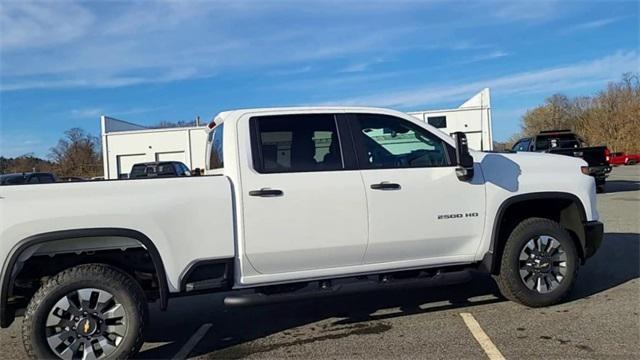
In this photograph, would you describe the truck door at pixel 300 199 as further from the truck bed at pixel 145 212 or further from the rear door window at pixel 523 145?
the rear door window at pixel 523 145

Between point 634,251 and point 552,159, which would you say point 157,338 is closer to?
point 552,159

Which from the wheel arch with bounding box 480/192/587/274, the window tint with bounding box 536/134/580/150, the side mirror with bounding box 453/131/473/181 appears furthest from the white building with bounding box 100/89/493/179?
the side mirror with bounding box 453/131/473/181

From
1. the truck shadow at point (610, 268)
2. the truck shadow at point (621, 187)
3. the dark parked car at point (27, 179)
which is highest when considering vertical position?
the dark parked car at point (27, 179)

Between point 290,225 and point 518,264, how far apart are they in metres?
2.37

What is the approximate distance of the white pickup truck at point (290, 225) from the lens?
427cm

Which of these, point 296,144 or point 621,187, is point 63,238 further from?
point 621,187

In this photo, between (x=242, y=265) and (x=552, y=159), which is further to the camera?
(x=552, y=159)

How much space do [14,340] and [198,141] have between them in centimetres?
3849

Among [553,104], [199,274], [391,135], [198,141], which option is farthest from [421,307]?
[553,104]

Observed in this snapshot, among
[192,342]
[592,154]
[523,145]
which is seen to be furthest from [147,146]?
[192,342]

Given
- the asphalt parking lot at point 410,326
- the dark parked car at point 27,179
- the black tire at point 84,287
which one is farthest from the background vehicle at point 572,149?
the black tire at point 84,287

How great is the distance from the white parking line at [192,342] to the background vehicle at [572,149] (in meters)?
13.4

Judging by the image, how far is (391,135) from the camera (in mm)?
5336

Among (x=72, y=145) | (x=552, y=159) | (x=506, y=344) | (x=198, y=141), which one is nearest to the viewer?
(x=506, y=344)
